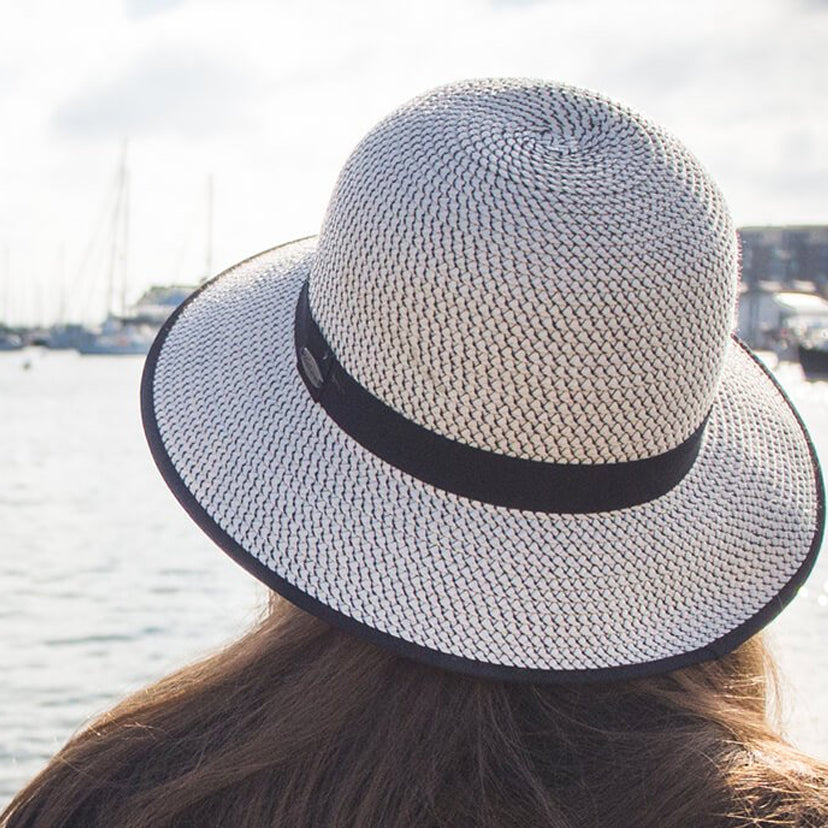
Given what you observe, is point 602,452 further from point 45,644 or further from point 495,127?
point 45,644

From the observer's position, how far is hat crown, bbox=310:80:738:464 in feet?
2.52

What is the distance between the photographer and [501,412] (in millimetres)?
802

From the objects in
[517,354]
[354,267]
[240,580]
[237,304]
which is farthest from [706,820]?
[240,580]

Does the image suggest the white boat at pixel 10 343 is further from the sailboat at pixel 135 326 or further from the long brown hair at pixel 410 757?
the long brown hair at pixel 410 757

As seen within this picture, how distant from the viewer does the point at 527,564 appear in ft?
2.72

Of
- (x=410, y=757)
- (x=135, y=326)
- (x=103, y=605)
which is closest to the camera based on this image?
(x=410, y=757)

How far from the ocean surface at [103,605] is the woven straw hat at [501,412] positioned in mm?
266

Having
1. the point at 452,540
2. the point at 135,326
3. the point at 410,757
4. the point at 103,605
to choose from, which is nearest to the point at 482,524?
the point at 452,540

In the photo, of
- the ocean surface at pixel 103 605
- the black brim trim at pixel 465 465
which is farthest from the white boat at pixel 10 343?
the black brim trim at pixel 465 465

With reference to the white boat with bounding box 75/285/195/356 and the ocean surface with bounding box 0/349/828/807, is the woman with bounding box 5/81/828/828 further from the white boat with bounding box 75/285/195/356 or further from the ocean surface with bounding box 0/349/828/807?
the white boat with bounding box 75/285/195/356

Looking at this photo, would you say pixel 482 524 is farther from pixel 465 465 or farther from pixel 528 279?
pixel 528 279

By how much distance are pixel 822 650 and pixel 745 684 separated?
5126mm

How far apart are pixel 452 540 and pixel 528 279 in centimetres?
18

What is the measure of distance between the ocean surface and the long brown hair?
0.30m
